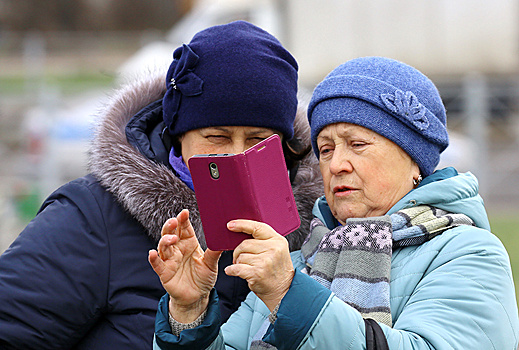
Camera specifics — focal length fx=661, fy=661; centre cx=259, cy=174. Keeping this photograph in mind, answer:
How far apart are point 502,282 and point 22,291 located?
1.36 m

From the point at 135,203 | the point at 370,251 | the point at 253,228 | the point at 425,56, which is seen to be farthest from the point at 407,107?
the point at 425,56

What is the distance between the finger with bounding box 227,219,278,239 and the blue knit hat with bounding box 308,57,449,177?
1.77 feet

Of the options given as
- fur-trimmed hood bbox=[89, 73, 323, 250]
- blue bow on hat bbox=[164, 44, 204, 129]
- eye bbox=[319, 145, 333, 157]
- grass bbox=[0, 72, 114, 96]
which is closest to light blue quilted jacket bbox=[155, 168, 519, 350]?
eye bbox=[319, 145, 333, 157]

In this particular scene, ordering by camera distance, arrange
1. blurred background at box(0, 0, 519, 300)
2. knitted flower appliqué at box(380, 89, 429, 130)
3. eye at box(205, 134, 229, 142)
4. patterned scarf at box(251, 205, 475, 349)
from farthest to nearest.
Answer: blurred background at box(0, 0, 519, 300)
eye at box(205, 134, 229, 142)
knitted flower appliqué at box(380, 89, 429, 130)
patterned scarf at box(251, 205, 475, 349)

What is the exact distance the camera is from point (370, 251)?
72.3 inches

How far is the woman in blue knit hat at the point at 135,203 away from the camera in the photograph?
6.53ft

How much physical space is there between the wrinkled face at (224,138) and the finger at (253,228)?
23.9 inches

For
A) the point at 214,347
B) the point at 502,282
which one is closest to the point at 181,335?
the point at 214,347

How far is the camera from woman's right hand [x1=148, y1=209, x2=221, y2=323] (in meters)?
1.69

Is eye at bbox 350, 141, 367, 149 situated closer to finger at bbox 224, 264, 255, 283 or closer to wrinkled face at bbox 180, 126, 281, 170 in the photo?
wrinkled face at bbox 180, 126, 281, 170

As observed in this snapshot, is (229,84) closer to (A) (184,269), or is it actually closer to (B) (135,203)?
(B) (135,203)

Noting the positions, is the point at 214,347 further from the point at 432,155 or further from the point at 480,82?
the point at 480,82

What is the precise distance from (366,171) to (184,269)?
624 millimetres

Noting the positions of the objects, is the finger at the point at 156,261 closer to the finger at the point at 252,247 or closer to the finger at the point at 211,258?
the finger at the point at 211,258
